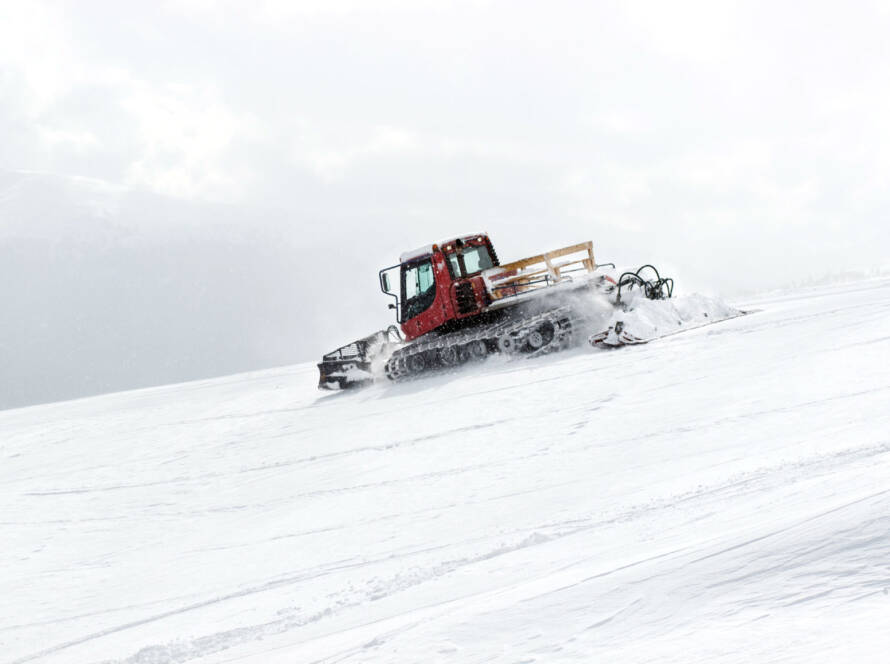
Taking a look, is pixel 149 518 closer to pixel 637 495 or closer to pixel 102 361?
pixel 637 495

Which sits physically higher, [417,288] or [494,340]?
[417,288]

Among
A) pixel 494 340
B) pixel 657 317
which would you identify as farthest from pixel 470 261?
pixel 657 317

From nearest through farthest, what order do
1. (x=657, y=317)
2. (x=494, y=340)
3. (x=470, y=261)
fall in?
(x=657, y=317), (x=494, y=340), (x=470, y=261)

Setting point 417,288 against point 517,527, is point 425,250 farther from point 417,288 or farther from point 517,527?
point 517,527

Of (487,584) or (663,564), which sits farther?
(487,584)

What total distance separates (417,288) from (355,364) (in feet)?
7.15

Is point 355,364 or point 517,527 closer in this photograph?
point 517,527

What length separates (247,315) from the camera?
4518 inches

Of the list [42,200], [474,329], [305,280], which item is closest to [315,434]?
[474,329]

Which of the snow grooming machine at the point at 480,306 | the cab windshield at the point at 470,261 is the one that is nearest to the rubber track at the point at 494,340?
the snow grooming machine at the point at 480,306

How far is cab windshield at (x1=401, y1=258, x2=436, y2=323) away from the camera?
51.3 ft

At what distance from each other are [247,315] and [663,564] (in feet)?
382

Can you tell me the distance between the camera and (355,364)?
1600 centimetres

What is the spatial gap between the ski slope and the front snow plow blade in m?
4.63
